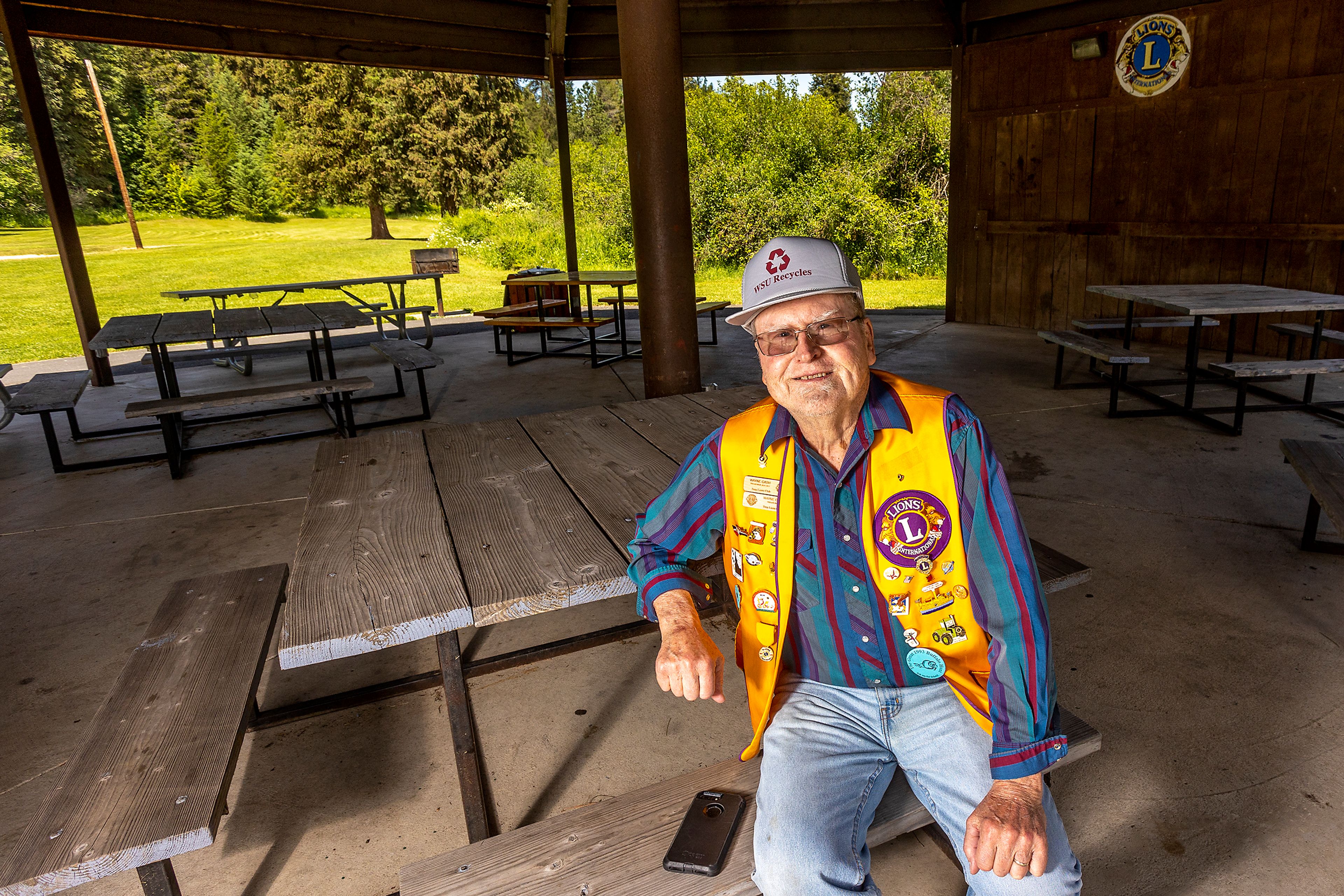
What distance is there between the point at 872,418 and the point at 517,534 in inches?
33.5

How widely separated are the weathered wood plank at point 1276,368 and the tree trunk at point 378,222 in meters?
24.4

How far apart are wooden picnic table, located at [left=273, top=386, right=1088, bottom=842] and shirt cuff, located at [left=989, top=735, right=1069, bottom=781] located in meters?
0.66

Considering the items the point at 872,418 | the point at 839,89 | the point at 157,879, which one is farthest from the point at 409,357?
the point at 839,89

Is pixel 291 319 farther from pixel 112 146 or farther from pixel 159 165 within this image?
pixel 159 165

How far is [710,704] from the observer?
250 cm

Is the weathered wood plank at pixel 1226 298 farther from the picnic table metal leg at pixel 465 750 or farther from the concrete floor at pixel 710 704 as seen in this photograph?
the picnic table metal leg at pixel 465 750

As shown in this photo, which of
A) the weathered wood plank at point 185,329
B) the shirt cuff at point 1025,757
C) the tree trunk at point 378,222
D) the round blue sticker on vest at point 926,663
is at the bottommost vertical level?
the shirt cuff at point 1025,757

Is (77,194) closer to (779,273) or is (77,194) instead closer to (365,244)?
(365,244)

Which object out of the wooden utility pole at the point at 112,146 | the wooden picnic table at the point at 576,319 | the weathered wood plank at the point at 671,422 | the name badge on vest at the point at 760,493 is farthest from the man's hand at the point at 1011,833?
the wooden utility pole at the point at 112,146

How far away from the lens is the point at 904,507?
1.41m

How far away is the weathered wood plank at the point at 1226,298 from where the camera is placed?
4664mm

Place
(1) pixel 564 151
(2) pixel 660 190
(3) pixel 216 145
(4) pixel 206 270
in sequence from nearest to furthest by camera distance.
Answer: (2) pixel 660 190 → (1) pixel 564 151 → (4) pixel 206 270 → (3) pixel 216 145

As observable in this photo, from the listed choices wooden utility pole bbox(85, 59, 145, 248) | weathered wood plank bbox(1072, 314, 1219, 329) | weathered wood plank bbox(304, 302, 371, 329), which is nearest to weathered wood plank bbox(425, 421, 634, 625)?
weathered wood plank bbox(304, 302, 371, 329)

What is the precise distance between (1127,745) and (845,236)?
15.2 metres
